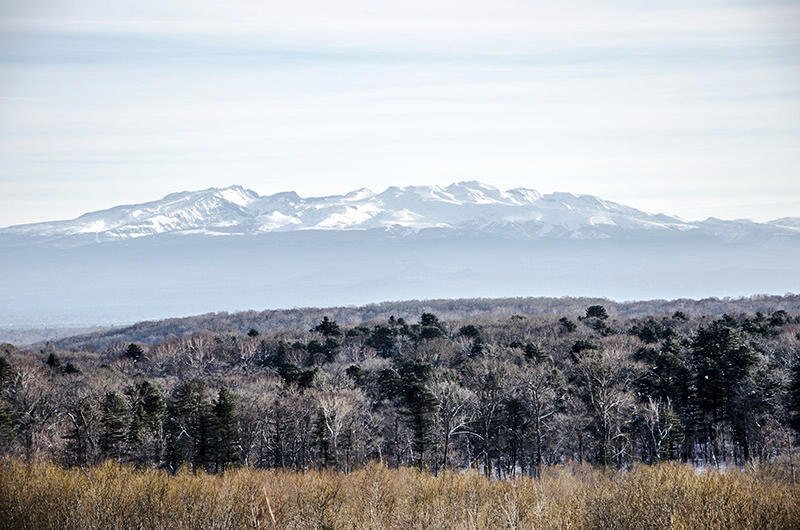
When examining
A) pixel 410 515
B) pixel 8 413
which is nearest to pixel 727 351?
pixel 410 515

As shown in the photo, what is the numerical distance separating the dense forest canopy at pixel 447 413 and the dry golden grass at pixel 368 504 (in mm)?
26196

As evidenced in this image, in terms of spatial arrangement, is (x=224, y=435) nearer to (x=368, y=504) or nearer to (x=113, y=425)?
(x=113, y=425)

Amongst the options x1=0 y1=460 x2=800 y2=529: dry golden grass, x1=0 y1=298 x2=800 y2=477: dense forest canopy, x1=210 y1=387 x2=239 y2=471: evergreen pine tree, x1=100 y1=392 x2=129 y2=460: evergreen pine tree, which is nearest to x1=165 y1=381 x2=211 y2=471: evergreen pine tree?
x1=0 y1=298 x2=800 y2=477: dense forest canopy

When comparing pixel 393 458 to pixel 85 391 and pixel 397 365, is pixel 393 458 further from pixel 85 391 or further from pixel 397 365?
pixel 85 391

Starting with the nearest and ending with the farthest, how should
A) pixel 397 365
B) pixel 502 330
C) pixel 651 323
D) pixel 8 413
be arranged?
pixel 8 413 → pixel 397 365 → pixel 651 323 → pixel 502 330

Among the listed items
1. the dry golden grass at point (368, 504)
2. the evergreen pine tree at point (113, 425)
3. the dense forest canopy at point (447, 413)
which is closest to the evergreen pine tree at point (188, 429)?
the dense forest canopy at point (447, 413)

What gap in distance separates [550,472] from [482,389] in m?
13.2

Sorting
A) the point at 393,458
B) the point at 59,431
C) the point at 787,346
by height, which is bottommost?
the point at 393,458

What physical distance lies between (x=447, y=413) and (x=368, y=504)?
109ft

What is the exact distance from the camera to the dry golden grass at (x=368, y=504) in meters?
32.3

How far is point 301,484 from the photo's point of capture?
43.6m

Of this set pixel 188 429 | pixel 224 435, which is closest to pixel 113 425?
pixel 188 429

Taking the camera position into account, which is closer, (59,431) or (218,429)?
(218,429)

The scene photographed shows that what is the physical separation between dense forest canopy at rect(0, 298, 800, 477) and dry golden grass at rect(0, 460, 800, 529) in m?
26.2
